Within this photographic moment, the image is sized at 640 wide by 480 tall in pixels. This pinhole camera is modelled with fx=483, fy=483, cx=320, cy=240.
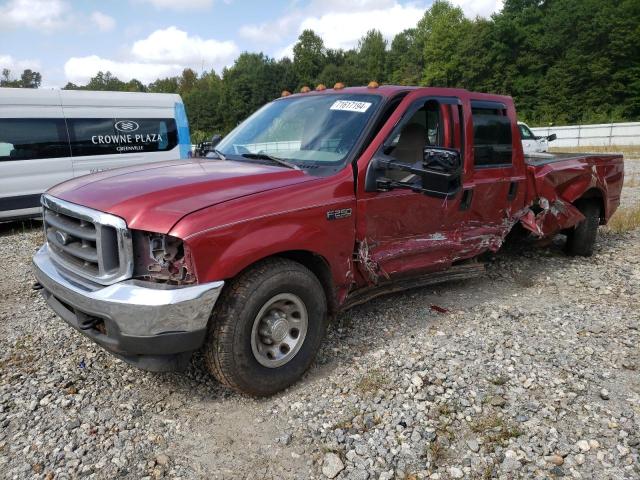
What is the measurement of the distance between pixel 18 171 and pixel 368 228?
25.4ft

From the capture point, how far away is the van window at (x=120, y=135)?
939cm

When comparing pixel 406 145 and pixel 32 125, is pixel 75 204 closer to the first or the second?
pixel 406 145

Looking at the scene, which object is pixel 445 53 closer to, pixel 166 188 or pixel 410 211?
pixel 410 211

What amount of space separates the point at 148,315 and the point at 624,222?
8025 millimetres

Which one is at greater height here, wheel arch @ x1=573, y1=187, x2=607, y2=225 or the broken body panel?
the broken body panel

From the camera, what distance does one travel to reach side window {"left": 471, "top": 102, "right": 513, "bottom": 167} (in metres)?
4.45

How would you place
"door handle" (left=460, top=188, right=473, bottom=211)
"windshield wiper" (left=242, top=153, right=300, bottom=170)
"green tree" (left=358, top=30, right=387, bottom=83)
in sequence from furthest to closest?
1. "green tree" (left=358, top=30, right=387, bottom=83)
2. "door handle" (left=460, top=188, right=473, bottom=211)
3. "windshield wiper" (left=242, top=153, right=300, bottom=170)

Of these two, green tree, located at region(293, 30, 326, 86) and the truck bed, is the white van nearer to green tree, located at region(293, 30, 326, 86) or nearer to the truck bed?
the truck bed

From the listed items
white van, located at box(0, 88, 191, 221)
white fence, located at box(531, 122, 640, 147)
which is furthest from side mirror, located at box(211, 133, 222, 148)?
white fence, located at box(531, 122, 640, 147)

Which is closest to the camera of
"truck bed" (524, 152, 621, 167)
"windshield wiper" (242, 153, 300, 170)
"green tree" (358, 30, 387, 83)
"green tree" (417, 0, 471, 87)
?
"windshield wiper" (242, 153, 300, 170)

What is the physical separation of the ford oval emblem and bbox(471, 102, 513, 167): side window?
802 centimetres

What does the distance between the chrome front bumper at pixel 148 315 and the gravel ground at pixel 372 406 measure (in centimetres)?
54

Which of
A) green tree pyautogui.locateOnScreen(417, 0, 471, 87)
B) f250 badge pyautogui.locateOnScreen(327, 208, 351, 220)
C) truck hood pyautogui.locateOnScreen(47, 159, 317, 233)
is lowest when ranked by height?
f250 badge pyautogui.locateOnScreen(327, 208, 351, 220)

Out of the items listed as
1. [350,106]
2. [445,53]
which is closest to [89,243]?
[350,106]
